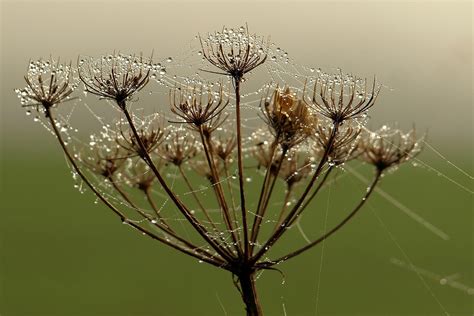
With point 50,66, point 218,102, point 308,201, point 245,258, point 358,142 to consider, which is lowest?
point 245,258

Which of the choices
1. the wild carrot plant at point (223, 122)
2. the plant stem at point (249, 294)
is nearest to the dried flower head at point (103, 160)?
the wild carrot plant at point (223, 122)

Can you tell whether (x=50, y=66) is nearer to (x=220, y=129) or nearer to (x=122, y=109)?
(x=122, y=109)

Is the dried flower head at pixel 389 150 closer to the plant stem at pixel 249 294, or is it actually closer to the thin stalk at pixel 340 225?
the thin stalk at pixel 340 225

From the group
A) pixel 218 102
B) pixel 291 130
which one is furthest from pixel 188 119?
pixel 291 130

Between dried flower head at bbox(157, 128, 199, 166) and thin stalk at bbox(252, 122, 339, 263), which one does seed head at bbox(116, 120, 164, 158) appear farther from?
thin stalk at bbox(252, 122, 339, 263)

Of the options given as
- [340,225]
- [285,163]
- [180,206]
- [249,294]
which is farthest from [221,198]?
[285,163]

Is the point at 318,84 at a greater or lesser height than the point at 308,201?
greater

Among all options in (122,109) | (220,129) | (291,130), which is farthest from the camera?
(220,129)
